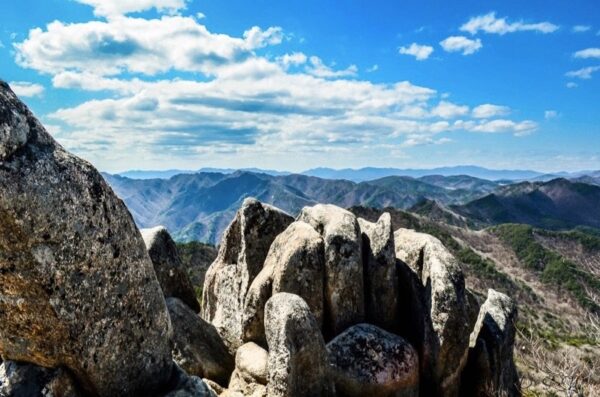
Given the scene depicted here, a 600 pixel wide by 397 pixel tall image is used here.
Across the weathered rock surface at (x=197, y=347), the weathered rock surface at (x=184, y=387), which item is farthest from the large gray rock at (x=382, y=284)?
the weathered rock surface at (x=184, y=387)

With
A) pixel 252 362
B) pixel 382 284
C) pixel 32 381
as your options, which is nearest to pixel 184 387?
pixel 32 381

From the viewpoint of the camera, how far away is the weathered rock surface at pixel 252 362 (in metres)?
18.5

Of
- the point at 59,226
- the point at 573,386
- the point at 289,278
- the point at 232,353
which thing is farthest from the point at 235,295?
the point at 573,386

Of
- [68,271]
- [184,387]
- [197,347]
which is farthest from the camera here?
[197,347]

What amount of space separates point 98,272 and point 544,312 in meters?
220

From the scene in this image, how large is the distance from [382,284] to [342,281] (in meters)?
1.85

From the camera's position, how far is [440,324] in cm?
1859

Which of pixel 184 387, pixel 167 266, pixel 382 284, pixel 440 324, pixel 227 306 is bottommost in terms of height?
pixel 227 306

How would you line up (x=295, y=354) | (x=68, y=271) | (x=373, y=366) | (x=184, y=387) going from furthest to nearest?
1. (x=373, y=366)
2. (x=295, y=354)
3. (x=184, y=387)
4. (x=68, y=271)

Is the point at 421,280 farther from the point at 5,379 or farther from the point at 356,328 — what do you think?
the point at 5,379

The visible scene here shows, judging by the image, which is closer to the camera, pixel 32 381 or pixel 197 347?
pixel 32 381

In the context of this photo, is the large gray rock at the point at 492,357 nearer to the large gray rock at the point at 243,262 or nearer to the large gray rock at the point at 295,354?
the large gray rock at the point at 295,354

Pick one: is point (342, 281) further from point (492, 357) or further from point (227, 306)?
point (227, 306)

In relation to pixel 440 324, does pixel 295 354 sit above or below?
below
